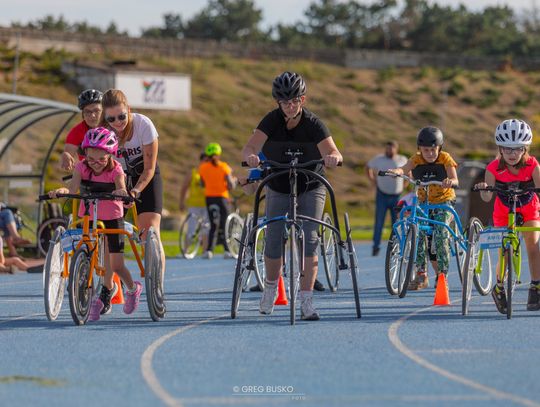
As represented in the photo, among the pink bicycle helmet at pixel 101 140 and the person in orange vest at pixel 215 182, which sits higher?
the pink bicycle helmet at pixel 101 140

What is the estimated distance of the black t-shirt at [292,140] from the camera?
11.5 meters

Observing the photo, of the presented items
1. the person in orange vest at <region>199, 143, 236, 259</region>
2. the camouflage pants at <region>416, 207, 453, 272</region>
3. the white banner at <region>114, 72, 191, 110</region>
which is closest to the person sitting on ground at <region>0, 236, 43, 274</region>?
the person in orange vest at <region>199, 143, 236, 259</region>

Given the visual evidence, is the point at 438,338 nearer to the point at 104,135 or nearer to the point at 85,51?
the point at 104,135

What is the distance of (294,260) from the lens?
37.1 feet

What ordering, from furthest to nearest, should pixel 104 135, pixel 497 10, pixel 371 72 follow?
pixel 497 10 → pixel 371 72 → pixel 104 135

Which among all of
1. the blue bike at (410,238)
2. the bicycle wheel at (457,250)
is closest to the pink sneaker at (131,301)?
the blue bike at (410,238)

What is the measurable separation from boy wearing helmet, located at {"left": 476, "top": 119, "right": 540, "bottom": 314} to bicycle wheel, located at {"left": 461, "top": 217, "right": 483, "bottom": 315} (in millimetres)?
230

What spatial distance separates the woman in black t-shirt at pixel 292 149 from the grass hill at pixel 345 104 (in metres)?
45.9

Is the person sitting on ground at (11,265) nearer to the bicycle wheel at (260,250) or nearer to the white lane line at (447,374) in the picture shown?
the bicycle wheel at (260,250)

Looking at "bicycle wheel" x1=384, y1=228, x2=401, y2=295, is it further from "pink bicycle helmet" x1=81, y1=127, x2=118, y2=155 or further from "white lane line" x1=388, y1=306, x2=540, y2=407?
"pink bicycle helmet" x1=81, y1=127, x2=118, y2=155

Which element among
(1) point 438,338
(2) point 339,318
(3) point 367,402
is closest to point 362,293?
(2) point 339,318

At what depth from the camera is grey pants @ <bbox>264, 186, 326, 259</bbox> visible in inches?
458

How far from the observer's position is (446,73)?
107 meters

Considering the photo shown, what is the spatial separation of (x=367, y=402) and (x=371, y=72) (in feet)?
325
